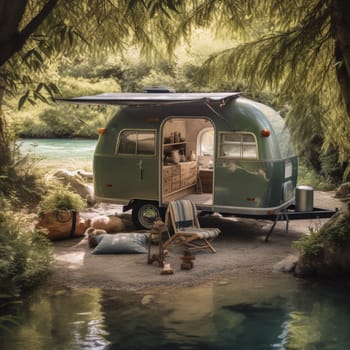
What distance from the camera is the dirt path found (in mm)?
8523

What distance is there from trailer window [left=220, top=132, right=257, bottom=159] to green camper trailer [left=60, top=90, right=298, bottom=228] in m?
0.02

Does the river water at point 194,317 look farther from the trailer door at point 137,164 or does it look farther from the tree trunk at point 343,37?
the trailer door at point 137,164

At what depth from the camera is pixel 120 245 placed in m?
9.99

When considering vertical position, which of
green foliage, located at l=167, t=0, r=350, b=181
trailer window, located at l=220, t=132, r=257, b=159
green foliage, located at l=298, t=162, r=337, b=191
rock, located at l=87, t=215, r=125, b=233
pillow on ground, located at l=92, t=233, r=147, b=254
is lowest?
pillow on ground, located at l=92, t=233, r=147, b=254

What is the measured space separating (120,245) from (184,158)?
3.59 metres

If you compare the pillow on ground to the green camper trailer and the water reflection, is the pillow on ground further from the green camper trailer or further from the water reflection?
the water reflection

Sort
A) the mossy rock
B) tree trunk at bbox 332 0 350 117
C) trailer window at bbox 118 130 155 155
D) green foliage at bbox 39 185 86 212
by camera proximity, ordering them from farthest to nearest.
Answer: trailer window at bbox 118 130 155 155
green foliage at bbox 39 185 86 212
the mossy rock
tree trunk at bbox 332 0 350 117

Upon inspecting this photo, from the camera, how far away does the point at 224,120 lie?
11.0 meters

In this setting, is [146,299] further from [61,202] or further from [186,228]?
[61,202]

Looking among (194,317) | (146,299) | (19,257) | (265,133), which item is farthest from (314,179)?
(19,257)

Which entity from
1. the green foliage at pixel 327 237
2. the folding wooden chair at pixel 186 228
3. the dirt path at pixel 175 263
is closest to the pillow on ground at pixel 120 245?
the dirt path at pixel 175 263

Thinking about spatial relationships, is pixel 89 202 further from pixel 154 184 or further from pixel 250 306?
pixel 250 306

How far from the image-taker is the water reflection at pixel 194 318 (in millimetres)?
6363

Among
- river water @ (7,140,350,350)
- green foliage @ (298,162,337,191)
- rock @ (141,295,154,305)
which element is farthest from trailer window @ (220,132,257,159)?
green foliage @ (298,162,337,191)
